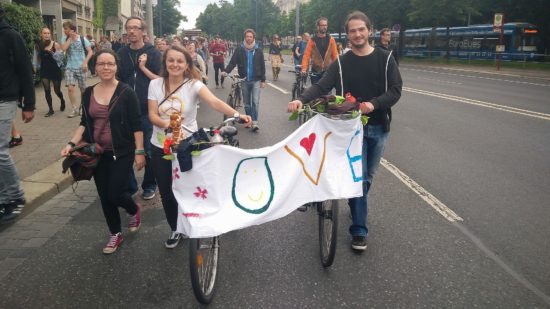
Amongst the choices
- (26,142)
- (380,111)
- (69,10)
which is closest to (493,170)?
(380,111)

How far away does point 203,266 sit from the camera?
3.29 meters

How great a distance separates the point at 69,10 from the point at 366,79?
3134 centimetres

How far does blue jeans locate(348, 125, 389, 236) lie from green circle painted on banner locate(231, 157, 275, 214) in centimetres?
119

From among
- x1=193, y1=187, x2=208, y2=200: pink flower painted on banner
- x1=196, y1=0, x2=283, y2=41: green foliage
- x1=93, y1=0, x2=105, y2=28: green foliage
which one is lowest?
x1=193, y1=187, x2=208, y2=200: pink flower painted on banner

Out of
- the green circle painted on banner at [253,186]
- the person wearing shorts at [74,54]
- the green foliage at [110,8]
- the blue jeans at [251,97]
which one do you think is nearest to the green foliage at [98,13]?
the green foliage at [110,8]

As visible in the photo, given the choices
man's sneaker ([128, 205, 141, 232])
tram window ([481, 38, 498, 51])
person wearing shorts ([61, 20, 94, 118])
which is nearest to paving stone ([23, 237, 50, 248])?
man's sneaker ([128, 205, 141, 232])

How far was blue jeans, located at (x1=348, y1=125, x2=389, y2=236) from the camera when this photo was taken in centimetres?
417

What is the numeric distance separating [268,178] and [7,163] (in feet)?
10.0

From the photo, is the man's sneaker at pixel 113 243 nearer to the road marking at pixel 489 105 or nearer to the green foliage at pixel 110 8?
the road marking at pixel 489 105

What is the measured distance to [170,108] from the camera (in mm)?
3939

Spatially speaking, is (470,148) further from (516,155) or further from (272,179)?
(272,179)

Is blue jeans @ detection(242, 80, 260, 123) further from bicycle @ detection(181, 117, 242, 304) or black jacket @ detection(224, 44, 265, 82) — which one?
bicycle @ detection(181, 117, 242, 304)

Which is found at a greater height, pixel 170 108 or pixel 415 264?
pixel 170 108

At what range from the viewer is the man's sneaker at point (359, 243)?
411 cm
